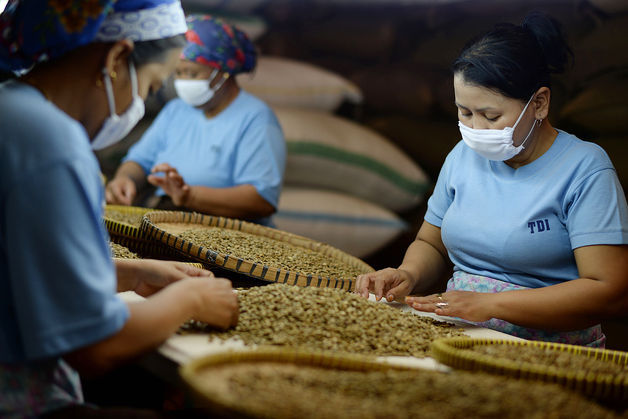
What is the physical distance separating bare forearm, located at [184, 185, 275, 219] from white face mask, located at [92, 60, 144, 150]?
121 cm

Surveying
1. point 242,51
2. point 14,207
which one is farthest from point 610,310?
point 242,51

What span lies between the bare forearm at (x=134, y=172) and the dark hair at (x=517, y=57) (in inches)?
65.0

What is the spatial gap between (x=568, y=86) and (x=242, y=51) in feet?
4.35

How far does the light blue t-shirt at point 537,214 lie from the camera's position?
1363 mm

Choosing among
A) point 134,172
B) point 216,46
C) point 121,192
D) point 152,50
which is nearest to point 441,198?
point 152,50

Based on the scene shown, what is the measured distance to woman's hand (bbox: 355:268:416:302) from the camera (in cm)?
148

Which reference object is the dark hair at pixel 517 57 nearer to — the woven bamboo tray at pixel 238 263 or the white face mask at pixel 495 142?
the white face mask at pixel 495 142

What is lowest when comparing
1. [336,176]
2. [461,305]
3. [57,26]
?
[461,305]

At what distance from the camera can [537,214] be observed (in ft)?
4.67

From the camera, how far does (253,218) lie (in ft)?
8.42

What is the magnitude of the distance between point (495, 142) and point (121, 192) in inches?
65.3

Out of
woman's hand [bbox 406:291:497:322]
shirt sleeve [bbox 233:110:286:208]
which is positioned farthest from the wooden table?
shirt sleeve [bbox 233:110:286:208]

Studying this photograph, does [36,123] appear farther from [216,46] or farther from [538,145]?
[216,46]

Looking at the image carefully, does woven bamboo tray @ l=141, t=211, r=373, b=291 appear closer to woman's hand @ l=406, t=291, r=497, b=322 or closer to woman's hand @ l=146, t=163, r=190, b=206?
woman's hand @ l=406, t=291, r=497, b=322
